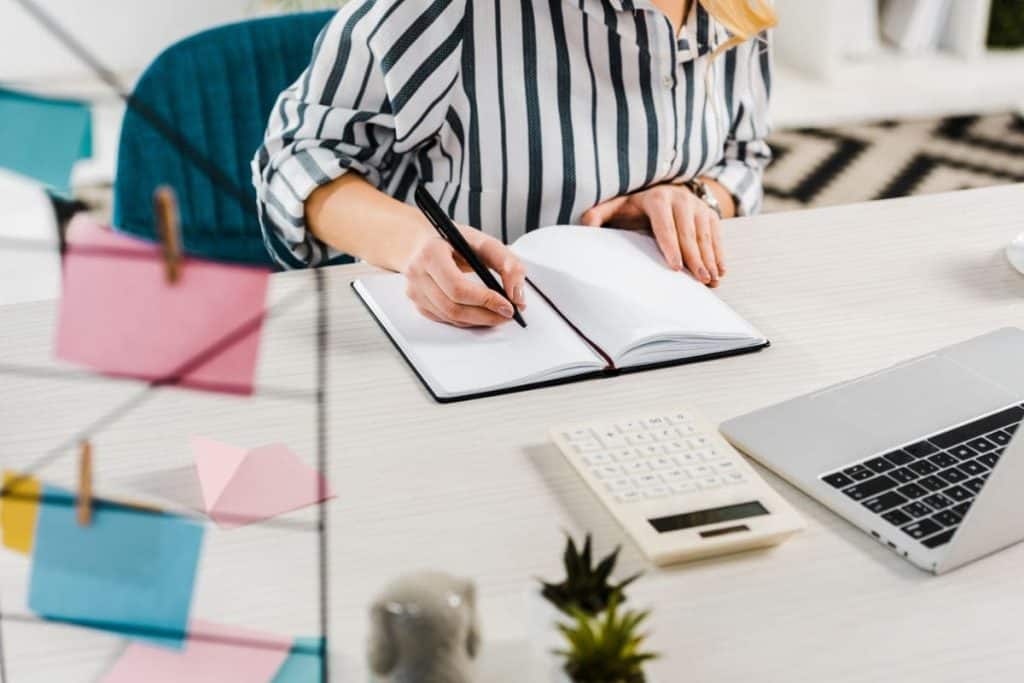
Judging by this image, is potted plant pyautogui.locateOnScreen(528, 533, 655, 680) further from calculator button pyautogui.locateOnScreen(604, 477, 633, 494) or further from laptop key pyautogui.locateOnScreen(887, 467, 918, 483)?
laptop key pyautogui.locateOnScreen(887, 467, 918, 483)

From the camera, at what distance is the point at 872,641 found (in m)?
0.75

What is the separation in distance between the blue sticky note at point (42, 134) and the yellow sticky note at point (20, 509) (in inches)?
5.5

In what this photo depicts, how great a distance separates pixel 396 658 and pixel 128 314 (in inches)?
9.1

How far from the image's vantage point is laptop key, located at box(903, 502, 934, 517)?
2.79 feet

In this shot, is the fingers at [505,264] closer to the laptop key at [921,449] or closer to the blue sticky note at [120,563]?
the laptop key at [921,449]

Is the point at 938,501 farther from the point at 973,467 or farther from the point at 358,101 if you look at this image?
the point at 358,101

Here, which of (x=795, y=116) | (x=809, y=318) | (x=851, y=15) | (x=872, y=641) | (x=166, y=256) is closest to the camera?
(x=166, y=256)

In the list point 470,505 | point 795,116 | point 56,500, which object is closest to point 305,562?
point 470,505

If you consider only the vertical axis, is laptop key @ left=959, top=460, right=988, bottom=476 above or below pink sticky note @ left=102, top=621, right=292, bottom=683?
above

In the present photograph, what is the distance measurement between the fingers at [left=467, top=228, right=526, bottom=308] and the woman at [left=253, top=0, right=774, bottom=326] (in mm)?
89

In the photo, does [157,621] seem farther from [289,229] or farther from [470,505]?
[289,229]

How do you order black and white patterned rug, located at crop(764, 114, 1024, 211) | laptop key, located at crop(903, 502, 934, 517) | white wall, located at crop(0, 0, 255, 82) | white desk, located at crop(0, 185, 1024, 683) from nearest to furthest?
white desk, located at crop(0, 185, 1024, 683), laptop key, located at crop(903, 502, 934, 517), black and white patterned rug, located at crop(764, 114, 1024, 211), white wall, located at crop(0, 0, 255, 82)

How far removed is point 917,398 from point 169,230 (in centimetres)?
67

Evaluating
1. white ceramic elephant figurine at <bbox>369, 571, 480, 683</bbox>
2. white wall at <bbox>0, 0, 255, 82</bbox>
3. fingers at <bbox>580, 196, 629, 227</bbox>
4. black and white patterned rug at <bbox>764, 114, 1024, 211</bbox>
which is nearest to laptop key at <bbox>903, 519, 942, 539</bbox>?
white ceramic elephant figurine at <bbox>369, 571, 480, 683</bbox>
